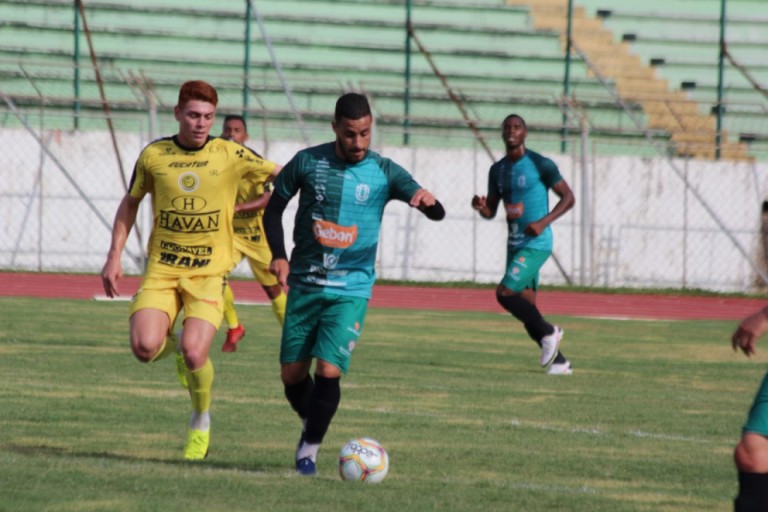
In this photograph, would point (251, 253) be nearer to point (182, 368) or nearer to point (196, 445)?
point (182, 368)

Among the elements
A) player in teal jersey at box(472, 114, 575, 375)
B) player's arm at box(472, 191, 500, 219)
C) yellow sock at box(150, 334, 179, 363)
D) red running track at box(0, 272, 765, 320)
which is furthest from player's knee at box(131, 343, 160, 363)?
red running track at box(0, 272, 765, 320)

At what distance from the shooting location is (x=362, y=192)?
26.5 ft

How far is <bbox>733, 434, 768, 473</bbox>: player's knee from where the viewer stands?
5.52 metres

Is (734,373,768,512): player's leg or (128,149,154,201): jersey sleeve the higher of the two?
(128,149,154,201): jersey sleeve

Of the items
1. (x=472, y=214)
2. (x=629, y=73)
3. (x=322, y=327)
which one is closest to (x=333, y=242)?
(x=322, y=327)

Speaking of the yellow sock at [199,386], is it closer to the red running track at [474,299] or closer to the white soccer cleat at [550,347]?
the white soccer cleat at [550,347]

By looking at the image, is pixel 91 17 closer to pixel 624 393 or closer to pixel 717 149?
pixel 717 149

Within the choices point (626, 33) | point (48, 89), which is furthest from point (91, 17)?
point (626, 33)

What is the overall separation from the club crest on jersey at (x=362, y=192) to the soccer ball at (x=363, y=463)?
1.33 meters

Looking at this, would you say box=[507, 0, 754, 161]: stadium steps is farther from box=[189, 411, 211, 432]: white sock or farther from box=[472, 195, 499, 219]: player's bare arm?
box=[189, 411, 211, 432]: white sock

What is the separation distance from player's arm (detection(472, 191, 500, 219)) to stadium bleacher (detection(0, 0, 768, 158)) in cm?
1049

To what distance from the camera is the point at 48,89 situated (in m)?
26.7

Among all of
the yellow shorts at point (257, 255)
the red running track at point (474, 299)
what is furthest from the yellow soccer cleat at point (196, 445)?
the red running track at point (474, 299)

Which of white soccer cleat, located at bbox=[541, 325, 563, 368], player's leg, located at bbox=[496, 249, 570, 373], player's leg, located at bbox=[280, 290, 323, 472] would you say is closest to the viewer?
player's leg, located at bbox=[280, 290, 323, 472]
